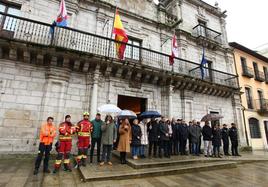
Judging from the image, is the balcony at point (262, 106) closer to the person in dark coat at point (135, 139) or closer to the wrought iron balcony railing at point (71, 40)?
the wrought iron balcony railing at point (71, 40)

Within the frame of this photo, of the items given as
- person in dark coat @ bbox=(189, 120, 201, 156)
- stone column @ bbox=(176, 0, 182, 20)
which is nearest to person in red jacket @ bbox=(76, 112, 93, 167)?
person in dark coat @ bbox=(189, 120, 201, 156)

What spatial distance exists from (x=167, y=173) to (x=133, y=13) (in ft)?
33.6

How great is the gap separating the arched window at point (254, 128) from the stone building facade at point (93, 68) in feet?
8.74

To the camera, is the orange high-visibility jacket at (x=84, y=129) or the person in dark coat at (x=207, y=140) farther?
the person in dark coat at (x=207, y=140)

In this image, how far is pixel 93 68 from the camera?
8.70 m

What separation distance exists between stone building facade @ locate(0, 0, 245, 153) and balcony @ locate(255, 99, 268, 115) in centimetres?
402

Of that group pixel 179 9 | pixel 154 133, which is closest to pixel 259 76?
pixel 179 9

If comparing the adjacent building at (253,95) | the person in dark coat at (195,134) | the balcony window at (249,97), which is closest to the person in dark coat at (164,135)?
the person in dark coat at (195,134)

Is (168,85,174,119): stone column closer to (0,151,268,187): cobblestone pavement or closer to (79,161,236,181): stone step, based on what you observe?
(79,161,236,181): stone step

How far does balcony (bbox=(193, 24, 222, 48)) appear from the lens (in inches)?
547

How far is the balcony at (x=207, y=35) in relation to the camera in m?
13.9

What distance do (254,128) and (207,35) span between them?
10.1 m

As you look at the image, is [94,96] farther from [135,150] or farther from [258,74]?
[258,74]

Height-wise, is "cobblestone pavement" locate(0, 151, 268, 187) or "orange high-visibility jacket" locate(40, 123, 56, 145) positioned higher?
"orange high-visibility jacket" locate(40, 123, 56, 145)
